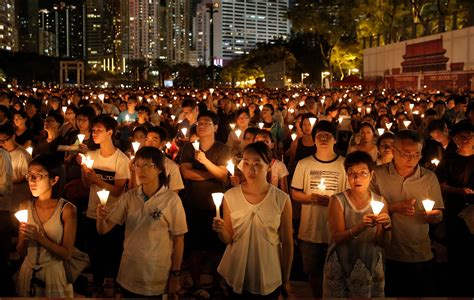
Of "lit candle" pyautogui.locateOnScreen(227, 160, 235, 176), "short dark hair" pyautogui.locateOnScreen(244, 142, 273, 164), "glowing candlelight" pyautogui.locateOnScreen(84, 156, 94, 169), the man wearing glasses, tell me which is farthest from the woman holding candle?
"glowing candlelight" pyautogui.locateOnScreen(84, 156, 94, 169)

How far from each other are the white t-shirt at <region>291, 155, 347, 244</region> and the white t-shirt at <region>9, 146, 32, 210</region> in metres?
2.87

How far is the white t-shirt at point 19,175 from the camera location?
6.75 metres

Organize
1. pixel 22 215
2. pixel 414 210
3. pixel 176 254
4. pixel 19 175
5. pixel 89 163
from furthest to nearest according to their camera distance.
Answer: pixel 19 175 → pixel 89 163 → pixel 414 210 → pixel 176 254 → pixel 22 215

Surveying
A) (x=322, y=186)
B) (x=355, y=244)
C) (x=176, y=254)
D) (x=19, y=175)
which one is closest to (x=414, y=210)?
(x=355, y=244)

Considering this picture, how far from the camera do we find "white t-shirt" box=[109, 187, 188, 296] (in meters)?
4.41

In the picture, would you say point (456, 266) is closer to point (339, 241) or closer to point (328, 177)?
point (328, 177)

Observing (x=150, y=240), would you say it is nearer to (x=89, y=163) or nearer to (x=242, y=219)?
(x=242, y=219)

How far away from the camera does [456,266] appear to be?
626 cm

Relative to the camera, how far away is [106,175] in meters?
6.22

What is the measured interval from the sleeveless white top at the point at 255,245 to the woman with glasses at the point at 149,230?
1.31 ft

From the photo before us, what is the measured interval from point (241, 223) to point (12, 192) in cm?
297

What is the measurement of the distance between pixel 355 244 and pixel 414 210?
655 mm

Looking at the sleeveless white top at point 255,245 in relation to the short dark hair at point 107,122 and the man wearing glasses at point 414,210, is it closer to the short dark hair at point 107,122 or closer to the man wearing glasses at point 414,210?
the man wearing glasses at point 414,210

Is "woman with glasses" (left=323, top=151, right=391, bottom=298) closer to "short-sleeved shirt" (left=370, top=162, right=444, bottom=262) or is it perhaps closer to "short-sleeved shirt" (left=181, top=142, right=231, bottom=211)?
"short-sleeved shirt" (left=370, top=162, right=444, bottom=262)
